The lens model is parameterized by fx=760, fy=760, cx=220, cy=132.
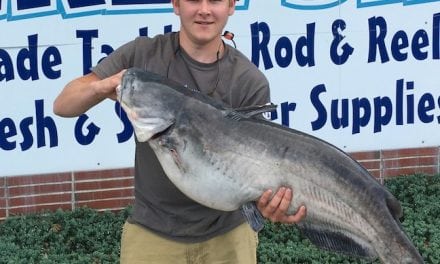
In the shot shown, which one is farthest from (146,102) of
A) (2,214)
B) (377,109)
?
(377,109)

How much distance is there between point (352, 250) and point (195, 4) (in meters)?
1.14

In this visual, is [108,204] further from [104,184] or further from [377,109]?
[377,109]

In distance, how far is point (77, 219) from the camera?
5586mm

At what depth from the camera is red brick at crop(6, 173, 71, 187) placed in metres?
5.63

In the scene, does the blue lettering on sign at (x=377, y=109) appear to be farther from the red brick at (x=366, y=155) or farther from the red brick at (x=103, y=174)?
the red brick at (x=103, y=174)

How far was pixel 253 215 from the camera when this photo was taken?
291 cm

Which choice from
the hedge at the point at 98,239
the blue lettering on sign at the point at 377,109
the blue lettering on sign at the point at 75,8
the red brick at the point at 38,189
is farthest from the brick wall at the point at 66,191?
the blue lettering on sign at the point at 377,109

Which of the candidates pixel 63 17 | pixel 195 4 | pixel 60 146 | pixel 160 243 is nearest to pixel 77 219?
pixel 60 146

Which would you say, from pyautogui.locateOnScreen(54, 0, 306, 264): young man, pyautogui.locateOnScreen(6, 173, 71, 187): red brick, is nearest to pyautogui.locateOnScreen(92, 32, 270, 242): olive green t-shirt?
pyautogui.locateOnScreen(54, 0, 306, 264): young man

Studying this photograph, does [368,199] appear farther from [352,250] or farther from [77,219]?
[77,219]

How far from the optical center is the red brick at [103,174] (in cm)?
575

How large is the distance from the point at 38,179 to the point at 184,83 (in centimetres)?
292

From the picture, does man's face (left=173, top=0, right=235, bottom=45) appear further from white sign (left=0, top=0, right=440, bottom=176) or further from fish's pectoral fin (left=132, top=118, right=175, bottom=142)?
white sign (left=0, top=0, right=440, bottom=176)

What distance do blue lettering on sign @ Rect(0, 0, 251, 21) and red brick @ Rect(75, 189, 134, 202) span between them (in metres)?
1.35
